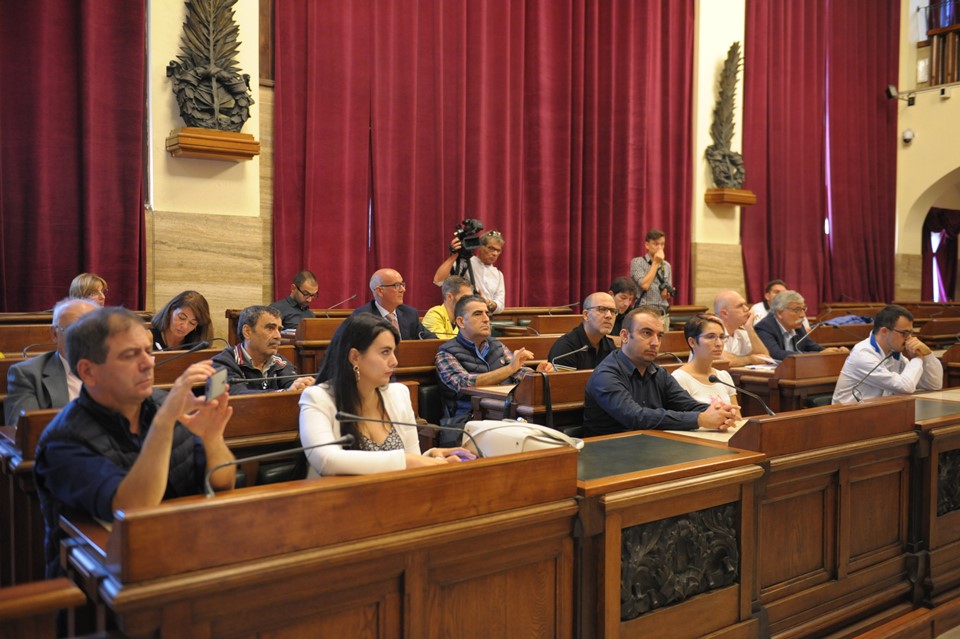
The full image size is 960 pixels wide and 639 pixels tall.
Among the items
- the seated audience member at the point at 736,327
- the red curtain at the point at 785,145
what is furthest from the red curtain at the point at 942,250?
the seated audience member at the point at 736,327

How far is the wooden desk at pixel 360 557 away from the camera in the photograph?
1477 millimetres

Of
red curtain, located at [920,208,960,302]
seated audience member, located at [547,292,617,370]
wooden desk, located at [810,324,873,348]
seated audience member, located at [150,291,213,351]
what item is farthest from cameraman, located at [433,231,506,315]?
red curtain, located at [920,208,960,302]

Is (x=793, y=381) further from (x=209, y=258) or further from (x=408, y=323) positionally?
(x=209, y=258)

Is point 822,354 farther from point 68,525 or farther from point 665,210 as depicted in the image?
point 665,210

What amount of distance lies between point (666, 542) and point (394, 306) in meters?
3.35

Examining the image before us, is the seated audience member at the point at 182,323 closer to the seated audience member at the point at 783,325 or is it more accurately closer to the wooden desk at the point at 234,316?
the wooden desk at the point at 234,316

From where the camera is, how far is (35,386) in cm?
283

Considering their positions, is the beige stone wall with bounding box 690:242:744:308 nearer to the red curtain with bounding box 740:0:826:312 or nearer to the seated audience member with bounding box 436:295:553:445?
the red curtain with bounding box 740:0:826:312

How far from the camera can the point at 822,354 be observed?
4.54 metres

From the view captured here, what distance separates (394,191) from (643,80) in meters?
2.98

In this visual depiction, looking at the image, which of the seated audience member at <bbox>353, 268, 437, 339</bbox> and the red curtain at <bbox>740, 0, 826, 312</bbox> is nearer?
the seated audience member at <bbox>353, 268, 437, 339</bbox>

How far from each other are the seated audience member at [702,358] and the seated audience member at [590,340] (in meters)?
0.80

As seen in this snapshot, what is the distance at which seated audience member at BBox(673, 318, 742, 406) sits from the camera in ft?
11.2

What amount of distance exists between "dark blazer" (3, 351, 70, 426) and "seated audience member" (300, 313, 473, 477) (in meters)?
1.07
